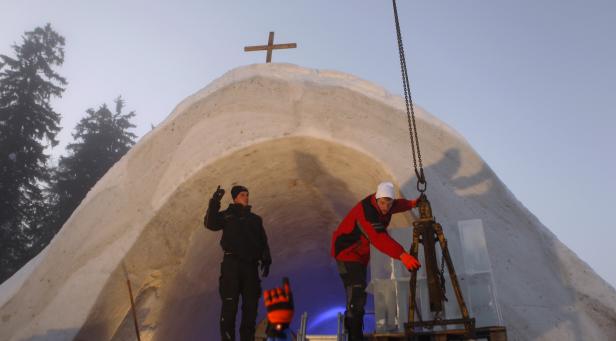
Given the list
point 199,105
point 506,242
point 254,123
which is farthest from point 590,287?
point 199,105

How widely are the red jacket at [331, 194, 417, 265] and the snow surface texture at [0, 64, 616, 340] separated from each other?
77cm

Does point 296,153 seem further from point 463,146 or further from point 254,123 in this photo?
point 463,146

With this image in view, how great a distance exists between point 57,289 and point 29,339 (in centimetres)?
57

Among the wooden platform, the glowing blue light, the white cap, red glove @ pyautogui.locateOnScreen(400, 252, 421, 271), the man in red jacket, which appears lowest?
the wooden platform

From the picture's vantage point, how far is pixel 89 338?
4.82 metres

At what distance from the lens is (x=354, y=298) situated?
4379mm

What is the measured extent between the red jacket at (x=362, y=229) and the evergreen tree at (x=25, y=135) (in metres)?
17.5

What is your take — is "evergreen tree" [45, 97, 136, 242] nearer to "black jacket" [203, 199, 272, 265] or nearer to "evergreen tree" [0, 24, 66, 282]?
"evergreen tree" [0, 24, 66, 282]

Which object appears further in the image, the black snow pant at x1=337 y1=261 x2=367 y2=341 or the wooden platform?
the black snow pant at x1=337 y1=261 x2=367 y2=341

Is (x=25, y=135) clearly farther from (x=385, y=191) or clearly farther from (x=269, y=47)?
(x=385, y=191)

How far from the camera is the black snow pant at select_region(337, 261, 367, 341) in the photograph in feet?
14.0

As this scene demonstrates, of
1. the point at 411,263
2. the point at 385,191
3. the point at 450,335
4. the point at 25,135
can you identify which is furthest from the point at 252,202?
the point at 25,135

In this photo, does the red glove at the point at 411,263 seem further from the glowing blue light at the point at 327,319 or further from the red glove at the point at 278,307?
the glowing blue light at the point at 327,319

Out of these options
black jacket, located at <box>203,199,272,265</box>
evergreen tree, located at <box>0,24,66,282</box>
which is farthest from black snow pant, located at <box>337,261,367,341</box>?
evergreen tree, located at <box>0,24,66,282</box>
